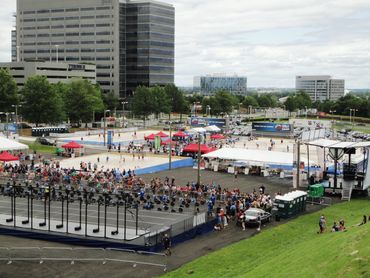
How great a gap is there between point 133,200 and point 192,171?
1895 cm

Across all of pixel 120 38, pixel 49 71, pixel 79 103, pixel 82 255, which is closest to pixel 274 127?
pixel 79 103

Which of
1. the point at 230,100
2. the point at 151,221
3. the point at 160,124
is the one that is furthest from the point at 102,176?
the point at 230,100

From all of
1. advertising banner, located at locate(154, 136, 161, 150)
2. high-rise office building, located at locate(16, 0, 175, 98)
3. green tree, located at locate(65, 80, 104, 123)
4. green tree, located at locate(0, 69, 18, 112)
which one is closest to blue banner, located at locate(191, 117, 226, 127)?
green tree, located at locate(65, 80, 104, 123)

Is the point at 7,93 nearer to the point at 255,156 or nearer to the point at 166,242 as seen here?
the point at 255,156

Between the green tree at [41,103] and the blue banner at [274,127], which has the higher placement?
the green tree at [41,103]

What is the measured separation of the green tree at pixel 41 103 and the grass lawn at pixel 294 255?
78.1m

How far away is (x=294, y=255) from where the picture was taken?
79.1ft

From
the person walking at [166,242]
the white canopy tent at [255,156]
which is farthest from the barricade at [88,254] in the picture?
the white canopy tent at [255,156]

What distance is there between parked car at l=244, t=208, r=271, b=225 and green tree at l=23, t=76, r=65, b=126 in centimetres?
7743

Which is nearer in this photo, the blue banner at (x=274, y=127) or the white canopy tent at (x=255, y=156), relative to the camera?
the white canopy tent at (x=255, y=156)

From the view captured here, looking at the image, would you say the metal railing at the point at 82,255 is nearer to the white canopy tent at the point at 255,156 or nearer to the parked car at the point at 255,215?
the parked car at the point at 255,215

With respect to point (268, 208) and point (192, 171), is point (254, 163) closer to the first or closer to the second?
point (192, 171)

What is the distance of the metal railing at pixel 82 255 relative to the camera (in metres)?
26.7

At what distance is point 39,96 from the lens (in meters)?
106
